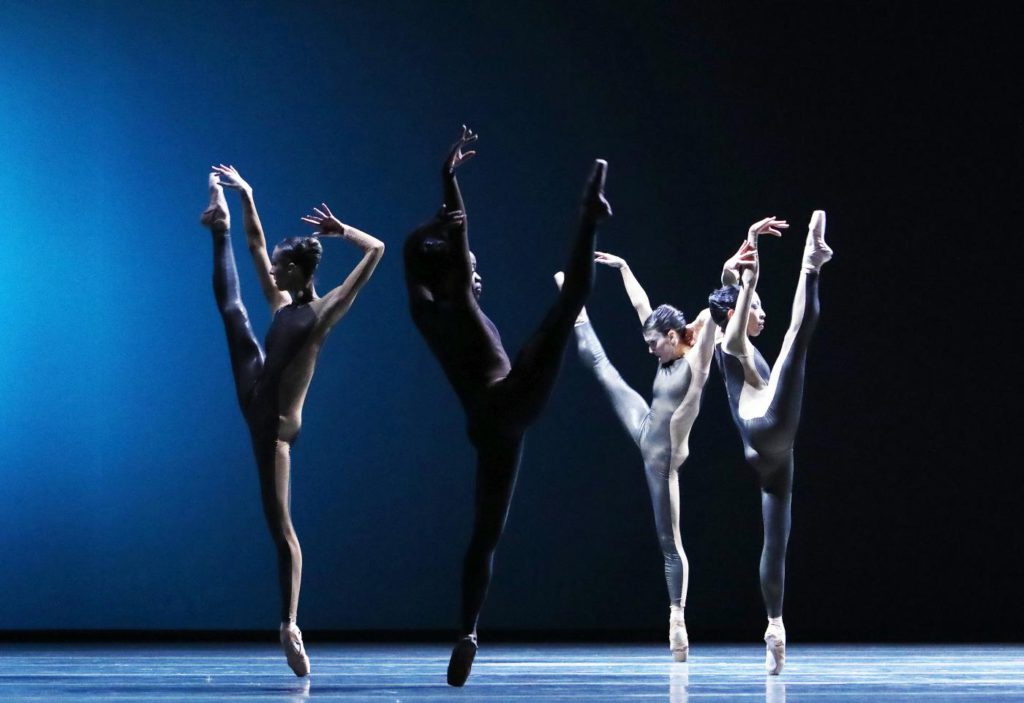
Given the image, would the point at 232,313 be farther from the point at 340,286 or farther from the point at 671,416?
the point at 671,416

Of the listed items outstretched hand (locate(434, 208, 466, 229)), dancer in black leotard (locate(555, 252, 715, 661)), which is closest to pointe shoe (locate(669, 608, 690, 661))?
dancer in black leotard (locate(555, 252, 715, 661))

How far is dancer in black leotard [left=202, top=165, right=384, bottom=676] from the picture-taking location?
4.34 meters

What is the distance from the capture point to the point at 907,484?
7422mm

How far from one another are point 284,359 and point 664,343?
5.71 feet

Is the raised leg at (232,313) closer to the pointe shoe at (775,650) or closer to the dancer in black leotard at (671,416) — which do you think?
the dancer in black leotard at (671,416)

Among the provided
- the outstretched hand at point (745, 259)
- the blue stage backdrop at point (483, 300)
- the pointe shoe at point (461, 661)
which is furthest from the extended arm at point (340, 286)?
the blue stage backdrop at point (483, 300)

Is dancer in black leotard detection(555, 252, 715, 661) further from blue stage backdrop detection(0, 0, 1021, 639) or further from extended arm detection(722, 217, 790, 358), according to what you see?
blue stage backdrop detection(0, 0, 1021, 639)

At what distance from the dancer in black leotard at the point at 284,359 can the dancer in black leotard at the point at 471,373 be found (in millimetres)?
472

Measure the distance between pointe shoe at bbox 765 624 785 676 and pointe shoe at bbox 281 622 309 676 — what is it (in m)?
1.56

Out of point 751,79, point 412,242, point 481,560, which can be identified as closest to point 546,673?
point 481,560

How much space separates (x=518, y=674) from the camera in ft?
15.3

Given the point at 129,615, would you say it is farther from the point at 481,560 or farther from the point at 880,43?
the point at 880,43

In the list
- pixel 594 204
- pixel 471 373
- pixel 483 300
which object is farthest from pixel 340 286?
pixel 483 300

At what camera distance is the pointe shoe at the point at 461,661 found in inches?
158
